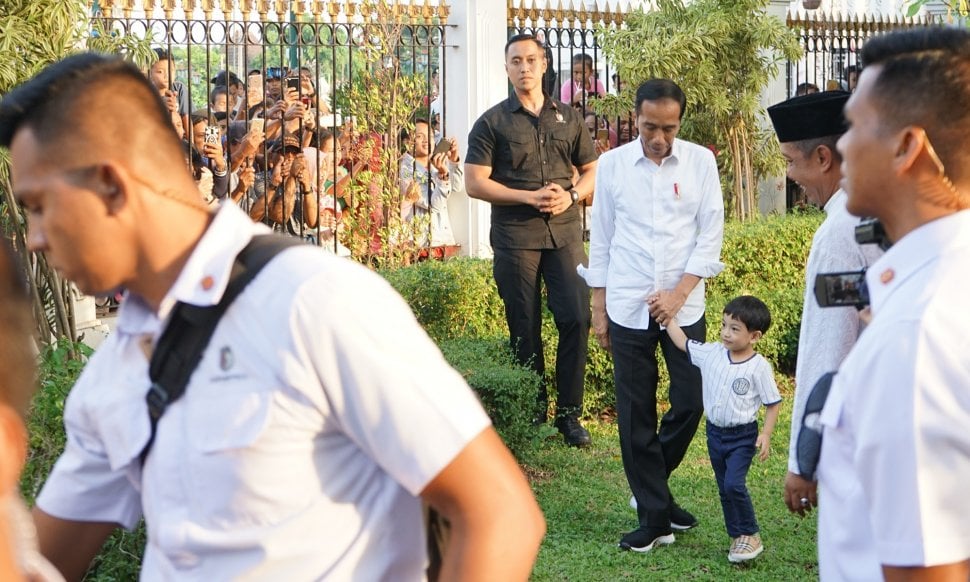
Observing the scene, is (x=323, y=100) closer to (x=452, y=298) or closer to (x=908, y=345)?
(x=452, y=298)

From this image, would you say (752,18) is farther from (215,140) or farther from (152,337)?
(152,337)

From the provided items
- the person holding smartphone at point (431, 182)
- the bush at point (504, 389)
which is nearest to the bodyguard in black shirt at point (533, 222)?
the bush at point (504, 389)

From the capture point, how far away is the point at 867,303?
278 centimetres

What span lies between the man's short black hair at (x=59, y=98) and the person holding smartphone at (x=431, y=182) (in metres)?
8.64

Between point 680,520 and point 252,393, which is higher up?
point 252,393

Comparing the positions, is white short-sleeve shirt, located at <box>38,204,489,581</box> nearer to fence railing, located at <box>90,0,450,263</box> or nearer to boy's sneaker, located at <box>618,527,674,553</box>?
boy's sneaker, located at <box>618,527,674,553</box>

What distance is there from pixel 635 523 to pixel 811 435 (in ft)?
12.0

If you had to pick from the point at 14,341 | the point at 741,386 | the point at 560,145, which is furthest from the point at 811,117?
the point at 560,145

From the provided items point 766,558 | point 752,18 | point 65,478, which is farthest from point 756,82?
point 65,478

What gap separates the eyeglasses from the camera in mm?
2756

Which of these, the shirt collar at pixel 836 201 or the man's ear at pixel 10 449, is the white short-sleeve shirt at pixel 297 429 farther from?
the shirt collar at pixel 836 201

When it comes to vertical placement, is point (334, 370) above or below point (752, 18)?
below

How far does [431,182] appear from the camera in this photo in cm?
1138

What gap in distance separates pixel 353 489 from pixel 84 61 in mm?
793
